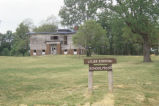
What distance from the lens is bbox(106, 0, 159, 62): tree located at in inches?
925

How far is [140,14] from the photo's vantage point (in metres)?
24.2

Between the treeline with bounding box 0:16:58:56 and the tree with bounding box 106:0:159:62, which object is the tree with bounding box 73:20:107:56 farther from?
the treeline with bounding box 0:16:58:56

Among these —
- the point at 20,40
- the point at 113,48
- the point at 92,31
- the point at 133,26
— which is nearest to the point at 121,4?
the point at 133,26

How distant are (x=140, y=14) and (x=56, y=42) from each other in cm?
2606

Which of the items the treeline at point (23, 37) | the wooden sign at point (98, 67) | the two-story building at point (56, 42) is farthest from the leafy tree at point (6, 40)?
the wooden sign at point (98, 67)

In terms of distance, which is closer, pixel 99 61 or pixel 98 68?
pixel 99 61

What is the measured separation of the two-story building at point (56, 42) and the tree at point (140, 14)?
2256 cm

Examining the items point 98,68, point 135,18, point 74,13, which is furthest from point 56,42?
point 98,68

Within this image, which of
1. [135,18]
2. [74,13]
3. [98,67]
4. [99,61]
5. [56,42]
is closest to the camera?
[99,61]

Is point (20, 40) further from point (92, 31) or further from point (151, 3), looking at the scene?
point (151, 3)

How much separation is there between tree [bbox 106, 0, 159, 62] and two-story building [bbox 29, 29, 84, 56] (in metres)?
22.6

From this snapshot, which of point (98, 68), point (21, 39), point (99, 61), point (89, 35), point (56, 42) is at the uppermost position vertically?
point (21, 39)

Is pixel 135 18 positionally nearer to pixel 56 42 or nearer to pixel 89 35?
pixel 89 35

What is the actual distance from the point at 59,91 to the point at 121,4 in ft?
60.2
